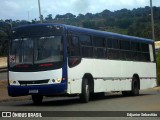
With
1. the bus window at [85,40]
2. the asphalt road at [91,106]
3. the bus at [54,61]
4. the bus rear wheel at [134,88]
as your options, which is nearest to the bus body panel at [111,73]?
the bus at [54,61]

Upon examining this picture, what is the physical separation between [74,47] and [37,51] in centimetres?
160

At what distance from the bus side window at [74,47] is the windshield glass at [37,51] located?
2.16ft

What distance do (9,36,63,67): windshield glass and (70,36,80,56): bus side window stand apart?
659mm

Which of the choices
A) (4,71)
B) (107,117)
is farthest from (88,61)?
(4,71)

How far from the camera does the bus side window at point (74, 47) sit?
19.9 metres

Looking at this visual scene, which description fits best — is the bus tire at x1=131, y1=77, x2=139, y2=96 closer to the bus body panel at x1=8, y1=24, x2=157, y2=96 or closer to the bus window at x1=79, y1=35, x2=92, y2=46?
the bus body panel at x1=8, y1=24, x2=157, y2=96

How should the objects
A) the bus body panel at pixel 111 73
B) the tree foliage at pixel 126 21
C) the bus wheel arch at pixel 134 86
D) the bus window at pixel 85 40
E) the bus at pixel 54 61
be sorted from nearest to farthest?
Result: the bus at pixel 54 61 → the bus body panel at pixel 111 73 → the bus window at pixel 85 40 → the bus wheel arch at pixel 134 86 → the tree foliage at pixel 126 21

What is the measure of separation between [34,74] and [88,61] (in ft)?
9.54

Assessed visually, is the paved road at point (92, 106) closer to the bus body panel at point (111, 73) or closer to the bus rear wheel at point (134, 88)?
the bus body panel at point (111, 73)

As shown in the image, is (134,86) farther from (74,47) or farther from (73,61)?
(73,61)

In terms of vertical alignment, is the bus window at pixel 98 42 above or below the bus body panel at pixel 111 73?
above

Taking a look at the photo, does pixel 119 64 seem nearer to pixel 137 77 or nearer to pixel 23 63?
pixel 137 77

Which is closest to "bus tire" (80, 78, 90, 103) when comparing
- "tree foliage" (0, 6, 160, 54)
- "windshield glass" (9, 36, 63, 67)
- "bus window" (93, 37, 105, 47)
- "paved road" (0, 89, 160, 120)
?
"paved road" (0, 89, 160, 120)

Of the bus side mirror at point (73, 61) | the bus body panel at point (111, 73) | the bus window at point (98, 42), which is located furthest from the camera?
the bus window at point (98, 42)
